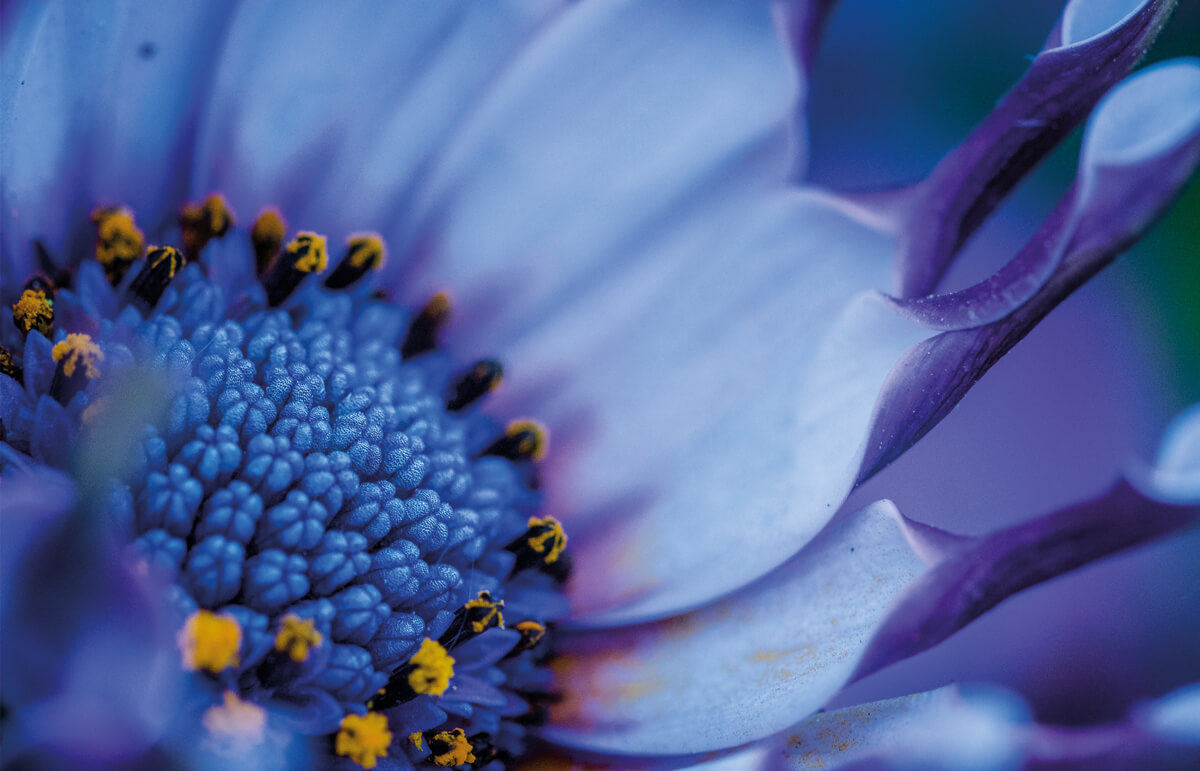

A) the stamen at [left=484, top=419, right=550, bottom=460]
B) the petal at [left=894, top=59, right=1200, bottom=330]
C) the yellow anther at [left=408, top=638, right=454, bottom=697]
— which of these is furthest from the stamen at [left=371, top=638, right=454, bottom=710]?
the petal at [left=894, top=59, right=1200, bottom=330]

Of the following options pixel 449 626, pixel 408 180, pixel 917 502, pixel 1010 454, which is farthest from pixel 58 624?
pixel 1010 454

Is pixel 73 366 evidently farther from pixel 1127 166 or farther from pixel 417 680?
pixel 1127 166

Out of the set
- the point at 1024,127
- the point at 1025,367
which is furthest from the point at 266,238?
the point at 1025,367

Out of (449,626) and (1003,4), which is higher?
(1003,4)

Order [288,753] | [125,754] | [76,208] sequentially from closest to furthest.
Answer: [125,754] → [288,753] → [76,208]

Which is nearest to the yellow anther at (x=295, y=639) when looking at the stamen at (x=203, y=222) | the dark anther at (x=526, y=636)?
the dark anther at (x=526, y=636)

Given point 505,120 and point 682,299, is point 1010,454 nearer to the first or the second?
point 682,299
